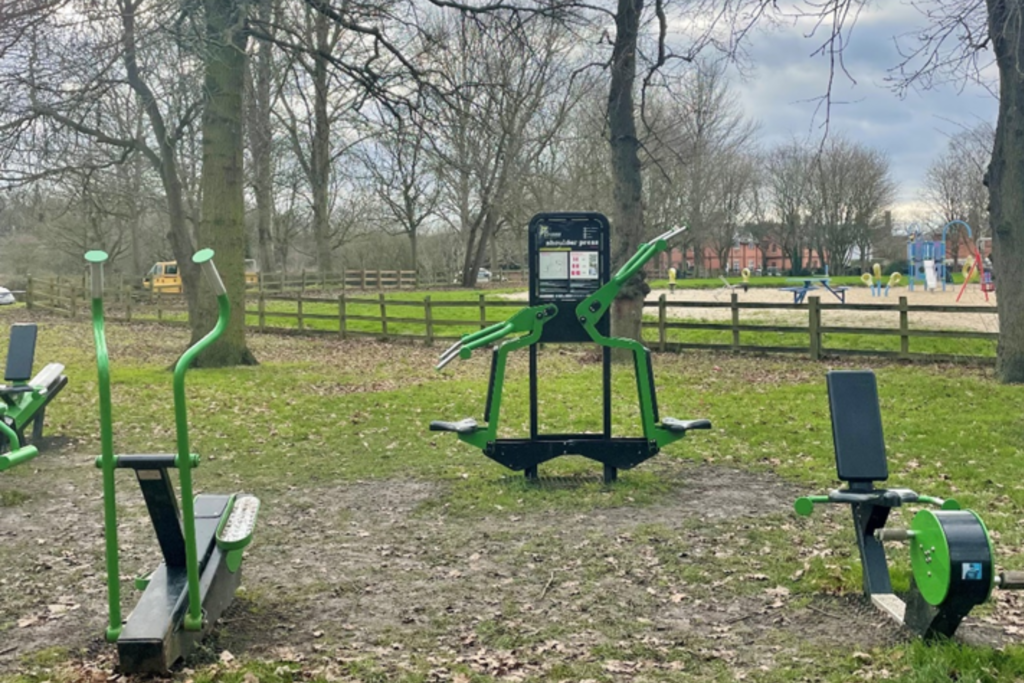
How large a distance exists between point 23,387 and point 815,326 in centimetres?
1156

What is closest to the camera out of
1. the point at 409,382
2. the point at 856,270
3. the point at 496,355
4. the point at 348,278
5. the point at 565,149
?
the point at 496,355

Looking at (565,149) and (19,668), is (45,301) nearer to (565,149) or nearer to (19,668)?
(565,149)

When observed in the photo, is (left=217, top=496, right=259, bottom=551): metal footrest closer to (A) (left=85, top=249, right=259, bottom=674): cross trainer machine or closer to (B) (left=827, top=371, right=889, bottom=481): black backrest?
(A) (left=85, top=249, right=259, bottom=674): cross trainer machine

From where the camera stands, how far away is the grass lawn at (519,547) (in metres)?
3.89

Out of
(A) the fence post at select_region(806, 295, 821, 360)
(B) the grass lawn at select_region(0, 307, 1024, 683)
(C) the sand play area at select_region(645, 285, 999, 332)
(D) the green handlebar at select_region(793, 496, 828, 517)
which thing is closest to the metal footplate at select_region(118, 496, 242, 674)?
(B) the grass lawn at select_region(0, 307, 1024, 683)

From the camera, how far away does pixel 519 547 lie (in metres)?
5.52

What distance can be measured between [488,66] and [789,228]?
5204 centimetres

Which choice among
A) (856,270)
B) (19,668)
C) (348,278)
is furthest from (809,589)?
(856,270)

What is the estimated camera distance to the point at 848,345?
17.0 metres

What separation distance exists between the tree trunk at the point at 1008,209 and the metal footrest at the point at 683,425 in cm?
689

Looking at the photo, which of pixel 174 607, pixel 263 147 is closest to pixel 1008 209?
pixel 174 607

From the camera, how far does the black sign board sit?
23.2ft

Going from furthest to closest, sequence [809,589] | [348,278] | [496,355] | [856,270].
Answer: [856,270]
[348,278]
[496,355]
[809,589]

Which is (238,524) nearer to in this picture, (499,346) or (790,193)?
(499,346)
